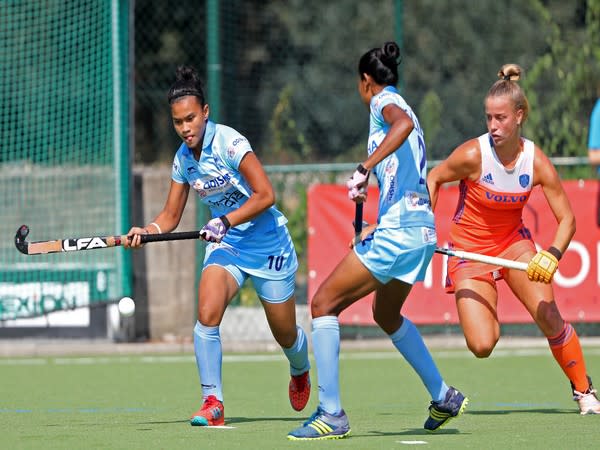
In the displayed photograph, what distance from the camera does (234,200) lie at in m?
7.54

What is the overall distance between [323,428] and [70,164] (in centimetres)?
754

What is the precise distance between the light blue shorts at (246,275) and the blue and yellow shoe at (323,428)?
1.10m

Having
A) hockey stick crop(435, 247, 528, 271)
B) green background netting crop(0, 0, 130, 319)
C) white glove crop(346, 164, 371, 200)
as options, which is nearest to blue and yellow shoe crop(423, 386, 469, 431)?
hockey stick crop(435, 247, 528, 271)

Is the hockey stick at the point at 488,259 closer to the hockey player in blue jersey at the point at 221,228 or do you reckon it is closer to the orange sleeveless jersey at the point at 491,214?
the orange sleeveless jersey at the point at 491,214

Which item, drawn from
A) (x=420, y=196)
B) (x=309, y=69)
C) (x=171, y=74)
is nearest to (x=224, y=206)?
(x=420, y=196)

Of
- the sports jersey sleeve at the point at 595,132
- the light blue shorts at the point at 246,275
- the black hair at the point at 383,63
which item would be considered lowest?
the light blue shorts at the point at 246,275

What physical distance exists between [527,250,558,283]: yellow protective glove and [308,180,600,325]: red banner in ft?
15.8

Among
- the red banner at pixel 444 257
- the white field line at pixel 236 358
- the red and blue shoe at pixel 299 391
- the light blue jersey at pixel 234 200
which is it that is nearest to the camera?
the light blue jersey at pixel 234 200

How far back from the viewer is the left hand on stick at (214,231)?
7137 mm

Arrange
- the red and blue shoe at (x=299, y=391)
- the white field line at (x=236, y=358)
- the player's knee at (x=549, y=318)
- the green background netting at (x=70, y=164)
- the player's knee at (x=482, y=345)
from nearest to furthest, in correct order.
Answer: the player's knee at (x=482, y=345), the player's knee at (x=549, y=318), the red and blue shoe at (x=299, y=391), the white field line at (x=236, y=358), the green background netting at (x=70, y=164)

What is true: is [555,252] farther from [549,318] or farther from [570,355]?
[570,355]

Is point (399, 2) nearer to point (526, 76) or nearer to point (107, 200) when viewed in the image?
point (526, 76)

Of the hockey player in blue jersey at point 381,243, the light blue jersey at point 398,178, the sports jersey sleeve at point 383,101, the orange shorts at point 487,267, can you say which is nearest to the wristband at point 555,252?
the orange shorts at point 487,267

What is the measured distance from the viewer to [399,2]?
536 inches
